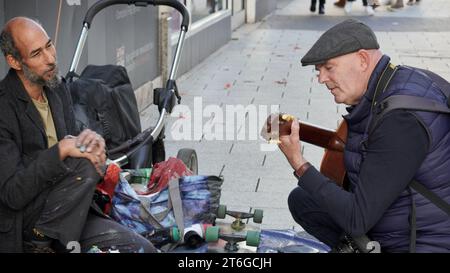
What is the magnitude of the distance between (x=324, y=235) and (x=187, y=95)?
6004 millimetres

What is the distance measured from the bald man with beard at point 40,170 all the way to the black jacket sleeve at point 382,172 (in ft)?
2.77

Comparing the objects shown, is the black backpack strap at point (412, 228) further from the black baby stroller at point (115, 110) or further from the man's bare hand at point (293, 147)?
the black baby stroller at point (115, 110)

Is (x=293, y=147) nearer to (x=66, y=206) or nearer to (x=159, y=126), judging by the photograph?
(x=66, y=206)

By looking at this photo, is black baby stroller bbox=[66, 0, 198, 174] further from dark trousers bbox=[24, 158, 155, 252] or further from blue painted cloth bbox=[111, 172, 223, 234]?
dark trousers bbox=[24, 158, 155, 252]

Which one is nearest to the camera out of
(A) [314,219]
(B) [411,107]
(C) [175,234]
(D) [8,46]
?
(B) [411,107]

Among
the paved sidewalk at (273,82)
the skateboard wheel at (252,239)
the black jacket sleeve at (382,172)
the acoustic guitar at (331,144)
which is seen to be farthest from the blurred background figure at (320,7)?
the black jacket sleeve at (382,172)

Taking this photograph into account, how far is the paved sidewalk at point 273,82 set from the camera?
6.38 metres

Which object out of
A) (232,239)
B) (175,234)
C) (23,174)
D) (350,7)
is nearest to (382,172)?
(232,239)

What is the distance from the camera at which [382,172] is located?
9.58 feet

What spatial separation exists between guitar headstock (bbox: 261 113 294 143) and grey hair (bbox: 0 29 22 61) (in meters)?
1.09

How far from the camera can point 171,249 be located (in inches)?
139

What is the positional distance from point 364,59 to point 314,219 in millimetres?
958

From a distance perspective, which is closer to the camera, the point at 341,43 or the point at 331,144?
the point at 341,43

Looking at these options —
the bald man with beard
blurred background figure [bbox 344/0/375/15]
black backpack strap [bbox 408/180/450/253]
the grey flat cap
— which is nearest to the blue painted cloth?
the bald man with beard
